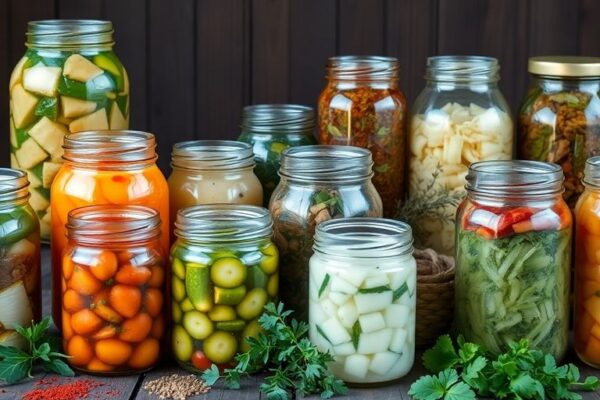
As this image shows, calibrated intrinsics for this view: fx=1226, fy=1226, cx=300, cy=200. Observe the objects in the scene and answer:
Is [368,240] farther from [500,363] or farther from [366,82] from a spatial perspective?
[366,82]

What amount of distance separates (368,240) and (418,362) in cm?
23

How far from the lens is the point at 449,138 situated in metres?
2.01

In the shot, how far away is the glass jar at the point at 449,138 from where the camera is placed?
201cm

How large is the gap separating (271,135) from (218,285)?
0.47 metres

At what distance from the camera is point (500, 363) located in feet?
5.34

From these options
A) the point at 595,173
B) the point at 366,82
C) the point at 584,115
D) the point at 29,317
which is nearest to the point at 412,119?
the point at 366,82

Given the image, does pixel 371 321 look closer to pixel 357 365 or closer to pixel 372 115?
pixel 357 365

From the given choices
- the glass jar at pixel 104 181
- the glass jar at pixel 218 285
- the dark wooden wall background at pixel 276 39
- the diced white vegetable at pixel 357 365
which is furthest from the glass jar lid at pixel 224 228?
the dark wooden wall background at pixel 276 39

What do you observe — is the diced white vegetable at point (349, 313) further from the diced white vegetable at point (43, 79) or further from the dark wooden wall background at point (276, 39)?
the dark wooden wall background at point (276, 39)

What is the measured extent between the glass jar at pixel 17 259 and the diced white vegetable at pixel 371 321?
489 mm

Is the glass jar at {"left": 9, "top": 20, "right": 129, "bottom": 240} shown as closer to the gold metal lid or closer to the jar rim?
the jar rim

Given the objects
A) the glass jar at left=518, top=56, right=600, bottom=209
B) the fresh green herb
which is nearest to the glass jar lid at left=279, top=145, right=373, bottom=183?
the glass jar at left=518, top=56, right=600, bottom=209

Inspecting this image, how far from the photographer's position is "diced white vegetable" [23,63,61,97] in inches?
79.8

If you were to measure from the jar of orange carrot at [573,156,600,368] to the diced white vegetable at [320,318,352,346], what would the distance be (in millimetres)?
355
